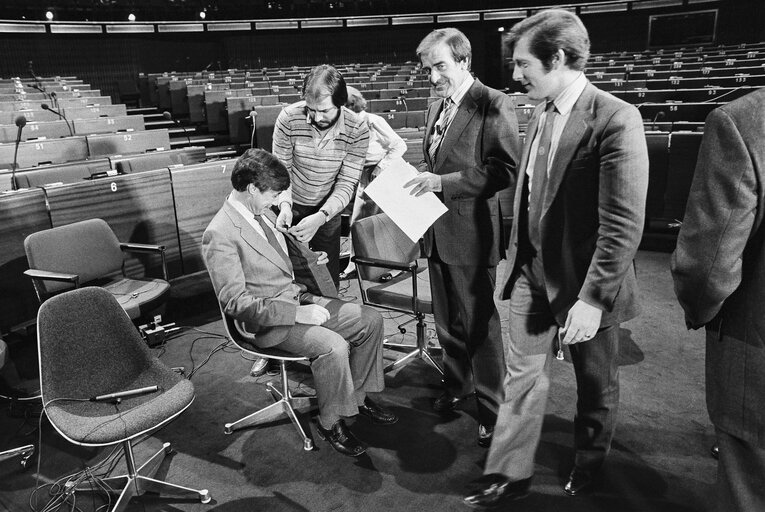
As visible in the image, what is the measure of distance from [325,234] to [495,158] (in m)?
1.13

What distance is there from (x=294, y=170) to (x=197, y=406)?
1.25 meters

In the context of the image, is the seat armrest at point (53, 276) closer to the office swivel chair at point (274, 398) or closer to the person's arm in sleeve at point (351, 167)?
the office swivel chair at point (274, 398)

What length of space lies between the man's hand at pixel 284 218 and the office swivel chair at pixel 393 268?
341mm

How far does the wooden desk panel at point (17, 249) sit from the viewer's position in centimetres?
308

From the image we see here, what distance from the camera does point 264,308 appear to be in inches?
85.1

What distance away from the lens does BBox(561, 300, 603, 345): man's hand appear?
1594 mm

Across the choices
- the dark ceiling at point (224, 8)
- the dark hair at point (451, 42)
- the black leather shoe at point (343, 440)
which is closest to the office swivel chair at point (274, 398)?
the black leather shoe at point (343, 440)

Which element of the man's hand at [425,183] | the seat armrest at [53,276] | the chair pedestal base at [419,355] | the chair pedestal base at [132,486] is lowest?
the chair pedestal base at [132,486]

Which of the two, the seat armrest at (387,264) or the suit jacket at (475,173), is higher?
the suit jacket at (475,173)

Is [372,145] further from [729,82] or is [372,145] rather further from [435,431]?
[729,82]

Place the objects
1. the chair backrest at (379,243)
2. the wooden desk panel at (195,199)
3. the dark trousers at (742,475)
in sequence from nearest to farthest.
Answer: the dark trousers at (742,475)
the chair backrest at (379,243)
the wooden desk panel at (195,199)

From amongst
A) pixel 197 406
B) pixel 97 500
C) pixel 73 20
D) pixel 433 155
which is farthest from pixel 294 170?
pixel 73 20

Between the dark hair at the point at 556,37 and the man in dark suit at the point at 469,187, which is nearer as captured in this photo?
the dark hair at the point at 556,37

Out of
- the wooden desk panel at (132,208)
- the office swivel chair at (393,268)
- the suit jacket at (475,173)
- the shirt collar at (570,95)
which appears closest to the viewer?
the shirt collar at (570,95)
